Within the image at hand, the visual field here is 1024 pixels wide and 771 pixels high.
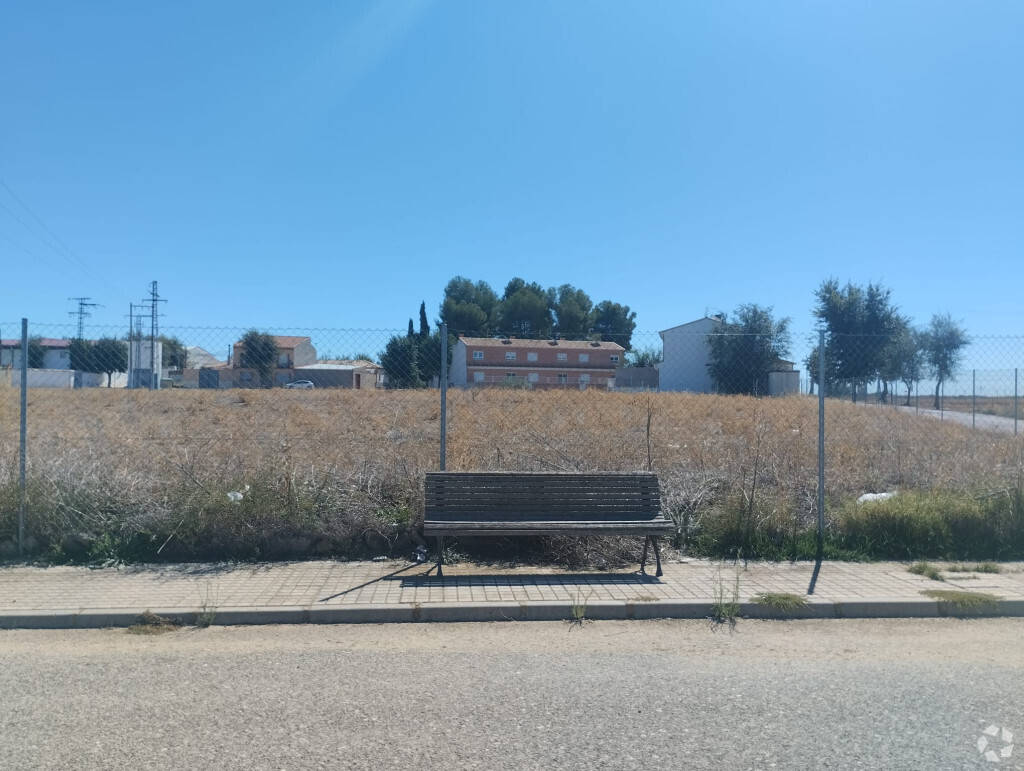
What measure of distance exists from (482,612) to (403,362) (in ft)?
11.1

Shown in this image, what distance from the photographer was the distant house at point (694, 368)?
9992 mm

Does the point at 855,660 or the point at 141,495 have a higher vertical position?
the point at 141,495

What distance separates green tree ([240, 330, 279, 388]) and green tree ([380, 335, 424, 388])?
1.27 m

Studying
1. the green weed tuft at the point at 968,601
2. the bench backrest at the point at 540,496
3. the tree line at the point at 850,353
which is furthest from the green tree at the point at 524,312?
the green weed tuft at the point at 968,601

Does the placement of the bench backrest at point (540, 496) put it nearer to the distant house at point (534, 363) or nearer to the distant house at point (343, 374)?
the distant house at point (343, 374)

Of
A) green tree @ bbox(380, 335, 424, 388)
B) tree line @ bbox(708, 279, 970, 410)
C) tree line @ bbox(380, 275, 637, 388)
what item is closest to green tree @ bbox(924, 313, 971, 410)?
tree line @ bbox(708, 279, 970, 410)

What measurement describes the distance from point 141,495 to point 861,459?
966 centimetres

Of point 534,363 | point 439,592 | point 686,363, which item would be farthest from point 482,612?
point 534,363

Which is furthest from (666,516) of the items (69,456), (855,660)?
(69,456)

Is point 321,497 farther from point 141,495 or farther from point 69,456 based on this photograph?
point 69,456

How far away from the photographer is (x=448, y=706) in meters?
4.28

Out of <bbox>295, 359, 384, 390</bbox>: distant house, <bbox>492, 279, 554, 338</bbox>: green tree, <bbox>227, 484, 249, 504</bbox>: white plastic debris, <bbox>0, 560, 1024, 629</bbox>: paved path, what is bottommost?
<bbox>0, 560, 1024, 629</bbox>: paved path

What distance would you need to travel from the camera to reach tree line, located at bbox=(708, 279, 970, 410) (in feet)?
32.9

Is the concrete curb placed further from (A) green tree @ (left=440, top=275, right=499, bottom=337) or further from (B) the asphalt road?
(A) green tree @ (left=440, top=275, right=499, bottom=337)
